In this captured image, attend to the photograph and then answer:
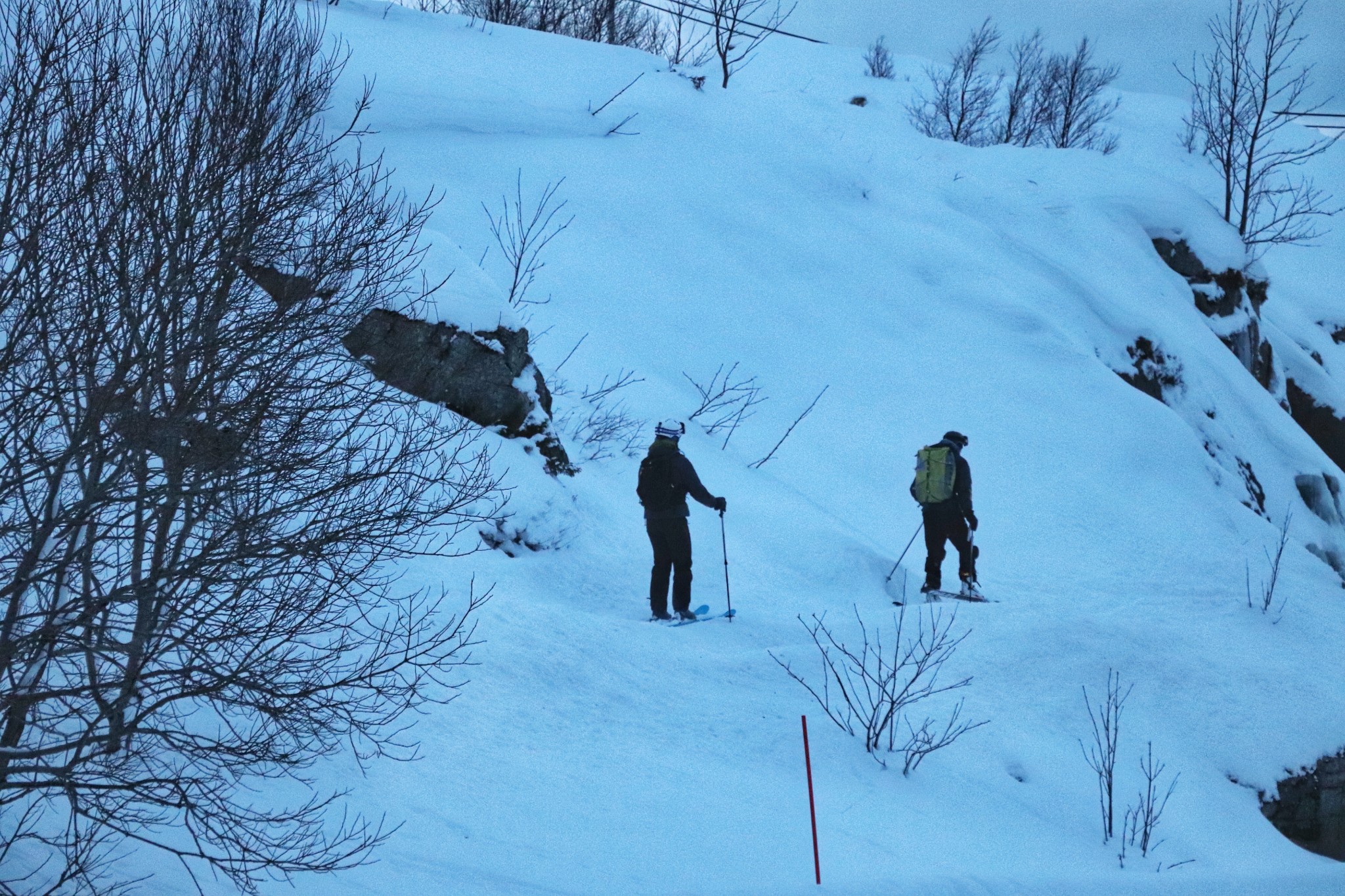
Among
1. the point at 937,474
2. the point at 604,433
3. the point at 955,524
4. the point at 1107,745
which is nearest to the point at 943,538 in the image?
the point at 955,524

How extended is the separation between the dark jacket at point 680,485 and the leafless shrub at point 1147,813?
397cm

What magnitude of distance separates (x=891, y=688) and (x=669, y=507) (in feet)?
7.90

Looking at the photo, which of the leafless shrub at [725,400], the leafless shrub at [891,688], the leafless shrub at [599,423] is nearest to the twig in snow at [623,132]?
the leafless shrub at [725,400]

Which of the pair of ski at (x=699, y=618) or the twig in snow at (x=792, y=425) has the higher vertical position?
the twig in snow at (x=792, y=425)

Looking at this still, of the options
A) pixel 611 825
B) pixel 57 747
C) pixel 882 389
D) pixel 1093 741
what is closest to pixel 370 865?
pixel 611 825

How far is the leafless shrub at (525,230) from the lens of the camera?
15.9 metres

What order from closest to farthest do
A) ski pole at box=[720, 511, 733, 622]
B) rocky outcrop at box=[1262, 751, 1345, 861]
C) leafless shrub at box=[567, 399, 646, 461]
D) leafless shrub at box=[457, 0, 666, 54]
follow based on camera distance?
rocky outcrop at box=[1262, 751, 1345, 861] → ski pole at box=[720, 511, 733, 622] → leafless shrub at box=[567, 399, 646, 461] → leafless shrub at box=[457, 0, 666, 54]

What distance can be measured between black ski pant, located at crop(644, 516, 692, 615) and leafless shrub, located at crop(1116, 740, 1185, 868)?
3853mm

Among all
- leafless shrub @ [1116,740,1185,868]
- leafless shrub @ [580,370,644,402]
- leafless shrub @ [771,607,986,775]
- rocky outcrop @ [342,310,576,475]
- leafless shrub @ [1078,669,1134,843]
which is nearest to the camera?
A: leafless shrub @ [1116,740,1185,868]

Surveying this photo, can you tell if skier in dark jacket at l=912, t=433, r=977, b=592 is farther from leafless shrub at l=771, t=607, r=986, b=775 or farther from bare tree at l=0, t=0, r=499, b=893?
bare tree at l=0, t=0, r=499, b=893

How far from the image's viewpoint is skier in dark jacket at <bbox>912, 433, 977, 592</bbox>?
428 inches

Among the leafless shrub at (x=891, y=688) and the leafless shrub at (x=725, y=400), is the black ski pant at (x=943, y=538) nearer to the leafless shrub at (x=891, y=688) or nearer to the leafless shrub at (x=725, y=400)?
the leafless shrub at (x=891, y=688)

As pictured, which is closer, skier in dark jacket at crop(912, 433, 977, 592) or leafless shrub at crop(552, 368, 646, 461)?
skier in dark jacket at crop(912, 433, 977, 592)

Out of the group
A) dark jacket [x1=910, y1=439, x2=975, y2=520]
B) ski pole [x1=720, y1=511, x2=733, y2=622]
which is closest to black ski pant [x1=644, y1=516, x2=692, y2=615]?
ski pole [x1=720, y1=511, x2=733, y2=622]
